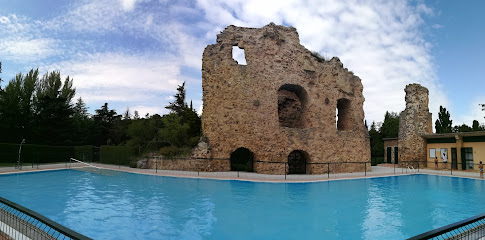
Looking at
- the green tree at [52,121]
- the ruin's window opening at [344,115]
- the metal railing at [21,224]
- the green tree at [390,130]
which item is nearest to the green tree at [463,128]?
the green tree at [390,130]

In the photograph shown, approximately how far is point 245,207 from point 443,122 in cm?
4538

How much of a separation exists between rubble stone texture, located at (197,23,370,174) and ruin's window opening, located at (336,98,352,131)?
0.94 meters

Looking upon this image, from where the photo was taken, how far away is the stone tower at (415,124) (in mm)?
27359

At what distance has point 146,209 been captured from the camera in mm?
9766

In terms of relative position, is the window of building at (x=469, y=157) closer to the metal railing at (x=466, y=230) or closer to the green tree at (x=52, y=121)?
the metal railing at (x=466, y=230)

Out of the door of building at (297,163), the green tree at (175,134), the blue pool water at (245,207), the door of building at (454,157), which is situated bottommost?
the blue pool water at (245,207)

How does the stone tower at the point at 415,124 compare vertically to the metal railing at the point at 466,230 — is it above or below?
above

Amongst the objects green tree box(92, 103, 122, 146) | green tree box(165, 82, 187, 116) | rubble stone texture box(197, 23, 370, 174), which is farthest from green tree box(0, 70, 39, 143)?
rubble stone texture box(197, 23, 370, 174)

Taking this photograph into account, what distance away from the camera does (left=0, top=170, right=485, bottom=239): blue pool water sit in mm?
7656

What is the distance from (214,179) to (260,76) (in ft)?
27.3

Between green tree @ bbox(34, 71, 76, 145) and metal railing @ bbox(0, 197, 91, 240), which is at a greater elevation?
green tree @ bbox(34, 71, 76, 145)

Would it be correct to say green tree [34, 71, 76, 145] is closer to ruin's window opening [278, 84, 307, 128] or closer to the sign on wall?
ruin's window opening [278, 84, 307, 128]

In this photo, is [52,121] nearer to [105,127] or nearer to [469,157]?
[105,127]

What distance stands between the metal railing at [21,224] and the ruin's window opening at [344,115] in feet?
77.1
